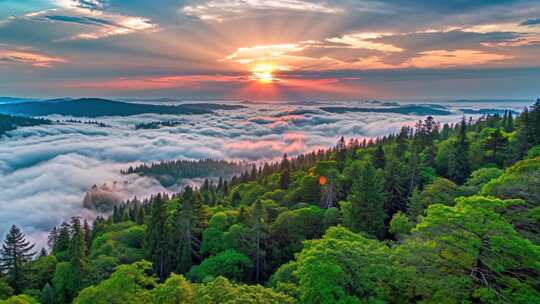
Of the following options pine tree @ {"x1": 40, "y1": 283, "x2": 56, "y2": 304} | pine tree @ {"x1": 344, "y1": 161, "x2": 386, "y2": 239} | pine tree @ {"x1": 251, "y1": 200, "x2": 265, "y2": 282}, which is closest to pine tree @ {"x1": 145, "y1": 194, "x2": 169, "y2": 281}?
pine tree @ {"x1": 40, "y1": 283, "x2": 56, "y2": 304}

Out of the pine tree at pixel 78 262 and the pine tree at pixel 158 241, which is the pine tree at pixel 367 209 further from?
the pine tree at pixel 78 262

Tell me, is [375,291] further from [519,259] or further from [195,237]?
[195,237]

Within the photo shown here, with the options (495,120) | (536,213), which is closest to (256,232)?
(536,213)

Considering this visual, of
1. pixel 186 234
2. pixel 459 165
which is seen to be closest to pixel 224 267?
pixel 186 234

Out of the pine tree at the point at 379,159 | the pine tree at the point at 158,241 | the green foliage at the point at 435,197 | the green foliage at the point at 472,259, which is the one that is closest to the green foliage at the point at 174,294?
the green foliage at the point at 472,259

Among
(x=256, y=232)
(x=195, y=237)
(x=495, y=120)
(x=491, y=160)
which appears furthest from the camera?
(x=495, y=120)
